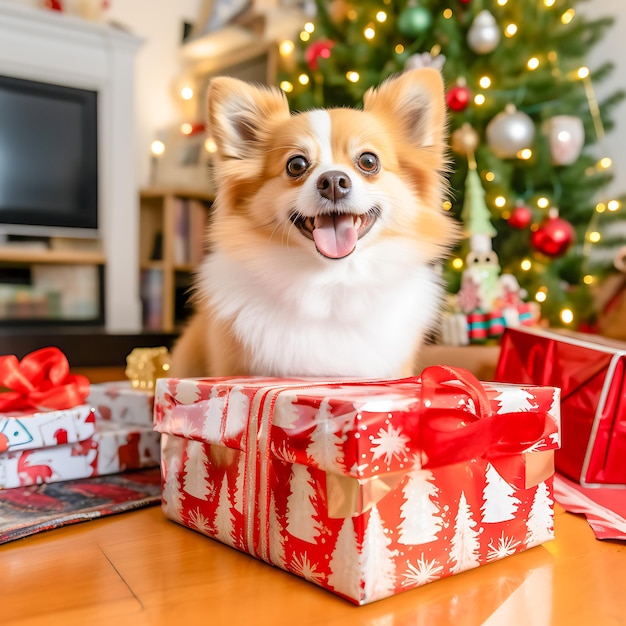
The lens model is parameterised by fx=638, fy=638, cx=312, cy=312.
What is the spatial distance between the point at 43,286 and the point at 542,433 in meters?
3.04

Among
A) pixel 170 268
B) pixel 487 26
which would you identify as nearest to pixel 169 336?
pixel 170 268

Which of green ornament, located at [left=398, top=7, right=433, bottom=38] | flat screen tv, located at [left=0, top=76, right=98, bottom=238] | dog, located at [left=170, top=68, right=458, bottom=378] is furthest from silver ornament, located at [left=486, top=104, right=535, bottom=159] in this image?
flat screen tv, located at [left=0, top=76, right=98, bottom=238]

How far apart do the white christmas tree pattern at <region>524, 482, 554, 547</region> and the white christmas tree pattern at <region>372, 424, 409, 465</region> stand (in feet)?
0.88

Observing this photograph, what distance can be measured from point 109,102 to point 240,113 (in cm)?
251

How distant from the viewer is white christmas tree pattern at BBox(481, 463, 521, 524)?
2.65ft

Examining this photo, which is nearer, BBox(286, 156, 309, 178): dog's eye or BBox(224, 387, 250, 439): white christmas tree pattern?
BBox(224, 387, 250, 439): white christmas tree pattern

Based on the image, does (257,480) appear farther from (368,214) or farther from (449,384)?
(368,214)

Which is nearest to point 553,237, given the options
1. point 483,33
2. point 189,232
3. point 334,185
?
point 483,33

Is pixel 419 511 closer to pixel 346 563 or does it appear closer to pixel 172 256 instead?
pixel 346 563

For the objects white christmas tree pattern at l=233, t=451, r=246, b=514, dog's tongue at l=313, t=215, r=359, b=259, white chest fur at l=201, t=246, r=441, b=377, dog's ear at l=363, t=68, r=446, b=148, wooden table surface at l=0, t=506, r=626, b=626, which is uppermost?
dog's ear at l=363, t=68, r=446, b=148

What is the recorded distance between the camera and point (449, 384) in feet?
2.58

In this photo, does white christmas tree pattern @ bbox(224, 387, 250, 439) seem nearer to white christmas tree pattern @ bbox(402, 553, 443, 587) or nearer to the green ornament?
white christmas tree pattern @ bbox(402, 553, 443, 587)

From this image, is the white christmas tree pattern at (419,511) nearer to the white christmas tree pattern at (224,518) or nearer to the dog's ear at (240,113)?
the white christmas tree pattern at (224,518)

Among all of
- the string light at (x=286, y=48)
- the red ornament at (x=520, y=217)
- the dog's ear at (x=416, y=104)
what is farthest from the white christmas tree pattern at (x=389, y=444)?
the string light at (x=286, y=48)
